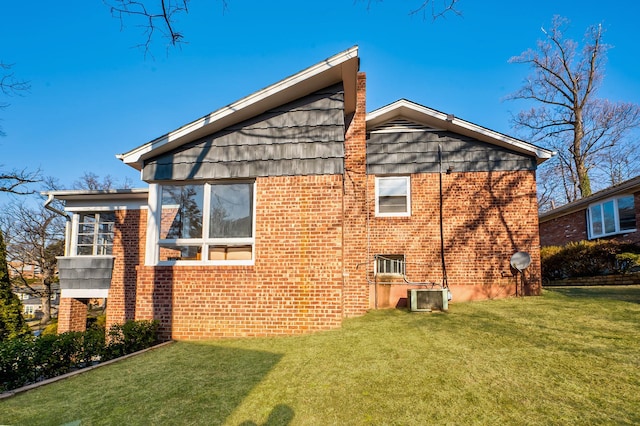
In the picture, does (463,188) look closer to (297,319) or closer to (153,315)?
(297,319)

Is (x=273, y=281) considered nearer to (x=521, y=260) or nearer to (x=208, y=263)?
(x=208, y=263)

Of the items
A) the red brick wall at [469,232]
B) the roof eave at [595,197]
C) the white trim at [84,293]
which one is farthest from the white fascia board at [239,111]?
the roof eave at [595,197]

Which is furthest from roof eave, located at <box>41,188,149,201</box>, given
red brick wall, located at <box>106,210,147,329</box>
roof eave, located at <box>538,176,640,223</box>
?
roof eave, located at <box>538,176,640,223</box>

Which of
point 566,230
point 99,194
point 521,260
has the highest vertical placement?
point 99,194

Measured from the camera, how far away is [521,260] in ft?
30.3

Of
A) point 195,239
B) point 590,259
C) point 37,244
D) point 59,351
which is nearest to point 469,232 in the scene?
point 590,259

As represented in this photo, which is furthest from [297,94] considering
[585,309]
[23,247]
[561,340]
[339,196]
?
[23,247]

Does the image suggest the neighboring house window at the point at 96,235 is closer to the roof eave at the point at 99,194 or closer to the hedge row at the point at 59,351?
the roof eave at the point at 99,194

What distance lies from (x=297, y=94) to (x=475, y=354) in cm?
556

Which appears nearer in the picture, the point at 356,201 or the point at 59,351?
the point at 59,351

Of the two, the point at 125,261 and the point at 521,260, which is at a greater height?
the point at 521,260

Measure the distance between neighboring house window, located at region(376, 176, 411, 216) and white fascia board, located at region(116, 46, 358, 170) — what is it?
3.82 m

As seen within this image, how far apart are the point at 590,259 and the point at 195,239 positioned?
45.0 ft

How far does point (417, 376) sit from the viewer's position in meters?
3.96
